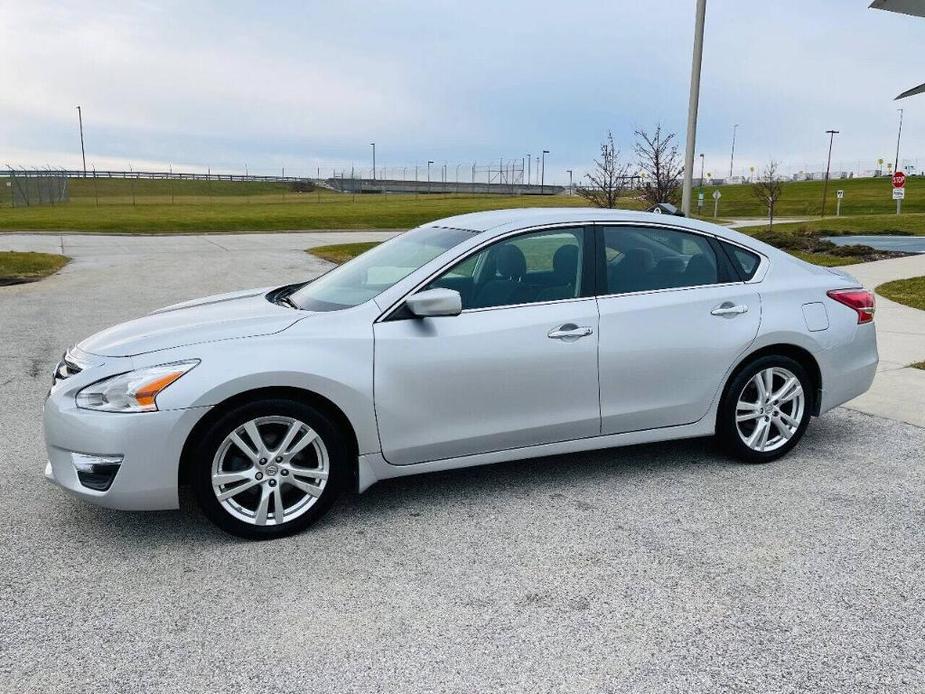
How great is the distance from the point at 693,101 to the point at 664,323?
8.33 meters

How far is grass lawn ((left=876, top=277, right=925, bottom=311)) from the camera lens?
1194cm

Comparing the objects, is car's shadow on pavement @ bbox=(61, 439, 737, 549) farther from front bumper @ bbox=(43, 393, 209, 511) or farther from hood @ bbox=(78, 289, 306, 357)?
hood @ bbox=(78, 289, 306, 357)

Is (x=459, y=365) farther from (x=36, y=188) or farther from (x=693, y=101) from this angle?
A: (x=36, y=188)

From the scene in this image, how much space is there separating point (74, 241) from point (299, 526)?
79.5 ft

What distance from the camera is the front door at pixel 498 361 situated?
4.12 meters

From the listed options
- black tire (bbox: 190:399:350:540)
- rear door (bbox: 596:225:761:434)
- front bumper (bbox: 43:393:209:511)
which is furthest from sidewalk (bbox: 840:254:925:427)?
front bumper (bbox: 43:393:209:511)

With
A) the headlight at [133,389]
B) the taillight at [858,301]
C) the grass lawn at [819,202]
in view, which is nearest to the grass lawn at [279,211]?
the grass lawn at [819,202]

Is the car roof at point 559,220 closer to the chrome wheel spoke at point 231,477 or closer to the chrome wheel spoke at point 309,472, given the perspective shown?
the chrome wheel spoke at point 309,472

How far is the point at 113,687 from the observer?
283cm

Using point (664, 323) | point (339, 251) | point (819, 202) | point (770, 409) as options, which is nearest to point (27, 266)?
point (339, 251)

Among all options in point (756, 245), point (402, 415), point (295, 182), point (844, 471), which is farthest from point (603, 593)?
point (295, 182)

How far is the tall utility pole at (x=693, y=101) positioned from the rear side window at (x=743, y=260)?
682 cm

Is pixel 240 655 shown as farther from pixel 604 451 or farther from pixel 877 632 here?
pixel 604 451

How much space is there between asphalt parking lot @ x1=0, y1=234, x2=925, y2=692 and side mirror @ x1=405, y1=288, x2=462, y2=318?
1070 millimetres
